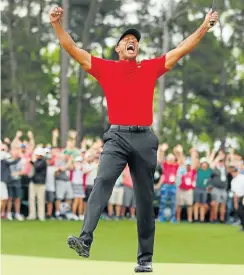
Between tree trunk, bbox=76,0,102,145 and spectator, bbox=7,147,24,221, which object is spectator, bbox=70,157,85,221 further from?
tree trunk, bbox=76,0,102,145

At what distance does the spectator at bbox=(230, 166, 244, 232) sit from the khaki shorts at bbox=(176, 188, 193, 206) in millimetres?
1254

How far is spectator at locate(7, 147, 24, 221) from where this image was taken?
74.0ft

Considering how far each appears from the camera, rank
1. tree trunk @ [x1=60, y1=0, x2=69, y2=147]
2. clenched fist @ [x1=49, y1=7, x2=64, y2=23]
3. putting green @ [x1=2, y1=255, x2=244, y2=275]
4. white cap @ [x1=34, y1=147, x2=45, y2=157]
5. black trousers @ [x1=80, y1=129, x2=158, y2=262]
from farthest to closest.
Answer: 1. tree trunk @ [x1=60, y1=0, x2=69, y2=147]
2. white cap @ [x1=34, y1=147, x2=45, y2=157]
3. putting green @ [x1=2, y1=255, x2=244, y2=275]
4. black trousers @ [x1=80, y1=129, x2=158, y2=262]
5. clenched fist @ [x1=49, y1=7, x2=64, y2=23]

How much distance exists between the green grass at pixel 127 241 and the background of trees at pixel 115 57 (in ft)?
79.5

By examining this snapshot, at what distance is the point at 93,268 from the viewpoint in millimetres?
9719

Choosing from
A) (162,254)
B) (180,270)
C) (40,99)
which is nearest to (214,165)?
(162,254)

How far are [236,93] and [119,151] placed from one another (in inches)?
1587

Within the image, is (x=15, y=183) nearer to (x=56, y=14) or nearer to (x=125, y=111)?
(x=125, y=111)

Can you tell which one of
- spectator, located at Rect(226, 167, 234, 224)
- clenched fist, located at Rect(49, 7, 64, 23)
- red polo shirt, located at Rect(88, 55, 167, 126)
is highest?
clenched fist, located at Rect(49, 7, 64, 23)

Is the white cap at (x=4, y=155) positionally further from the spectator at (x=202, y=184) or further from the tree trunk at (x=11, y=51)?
the tree trunk at (x=11, y=51)

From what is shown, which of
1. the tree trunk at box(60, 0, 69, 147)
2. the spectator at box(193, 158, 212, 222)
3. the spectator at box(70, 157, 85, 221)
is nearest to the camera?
the spectator at box(70, 157, 85, 221)

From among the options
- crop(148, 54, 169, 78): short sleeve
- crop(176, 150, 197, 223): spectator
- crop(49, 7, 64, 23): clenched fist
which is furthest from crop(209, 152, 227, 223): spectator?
crop(49, 7, 64, 23): clenched fist

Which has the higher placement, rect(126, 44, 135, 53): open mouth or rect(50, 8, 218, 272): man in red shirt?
rect(126, 44, 135, 53): open mouth

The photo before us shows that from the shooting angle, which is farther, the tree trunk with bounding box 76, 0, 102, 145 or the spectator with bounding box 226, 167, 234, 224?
the tree trunk with bounding box 76, 0, 102, 145
